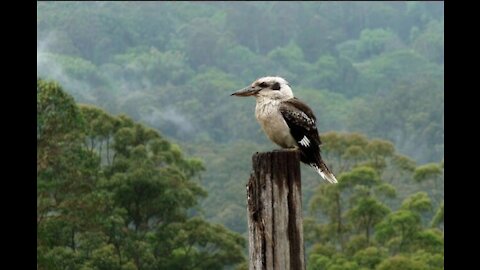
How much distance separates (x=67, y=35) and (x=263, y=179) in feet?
250

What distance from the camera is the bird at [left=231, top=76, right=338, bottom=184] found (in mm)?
4812

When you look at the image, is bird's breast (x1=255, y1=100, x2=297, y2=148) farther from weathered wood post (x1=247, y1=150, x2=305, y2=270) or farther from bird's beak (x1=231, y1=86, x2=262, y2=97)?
weathered wood post (x1=247, y1=150, x2=305, y2=270)

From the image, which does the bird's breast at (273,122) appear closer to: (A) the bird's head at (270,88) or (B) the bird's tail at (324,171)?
(A) the bird's head at (270,88)

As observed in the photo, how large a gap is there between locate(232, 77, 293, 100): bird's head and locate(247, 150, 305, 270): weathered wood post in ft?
2.96

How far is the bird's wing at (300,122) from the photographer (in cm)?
497

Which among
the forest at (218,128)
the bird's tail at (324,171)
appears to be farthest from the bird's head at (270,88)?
the forest at (218,128)

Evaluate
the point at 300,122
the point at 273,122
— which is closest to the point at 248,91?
the point at 273,122

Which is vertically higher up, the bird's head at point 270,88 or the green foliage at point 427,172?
the green foliage at point 427,172

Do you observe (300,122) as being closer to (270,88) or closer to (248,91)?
(270,88)

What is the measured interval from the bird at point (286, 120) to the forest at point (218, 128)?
45.0ft

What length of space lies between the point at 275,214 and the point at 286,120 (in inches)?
49.4

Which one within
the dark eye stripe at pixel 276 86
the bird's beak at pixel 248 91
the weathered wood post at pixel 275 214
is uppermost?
the dark eye stripe at pixel 276 86

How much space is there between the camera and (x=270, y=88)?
189 inches

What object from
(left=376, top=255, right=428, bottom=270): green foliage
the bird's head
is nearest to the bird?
the bird's head
